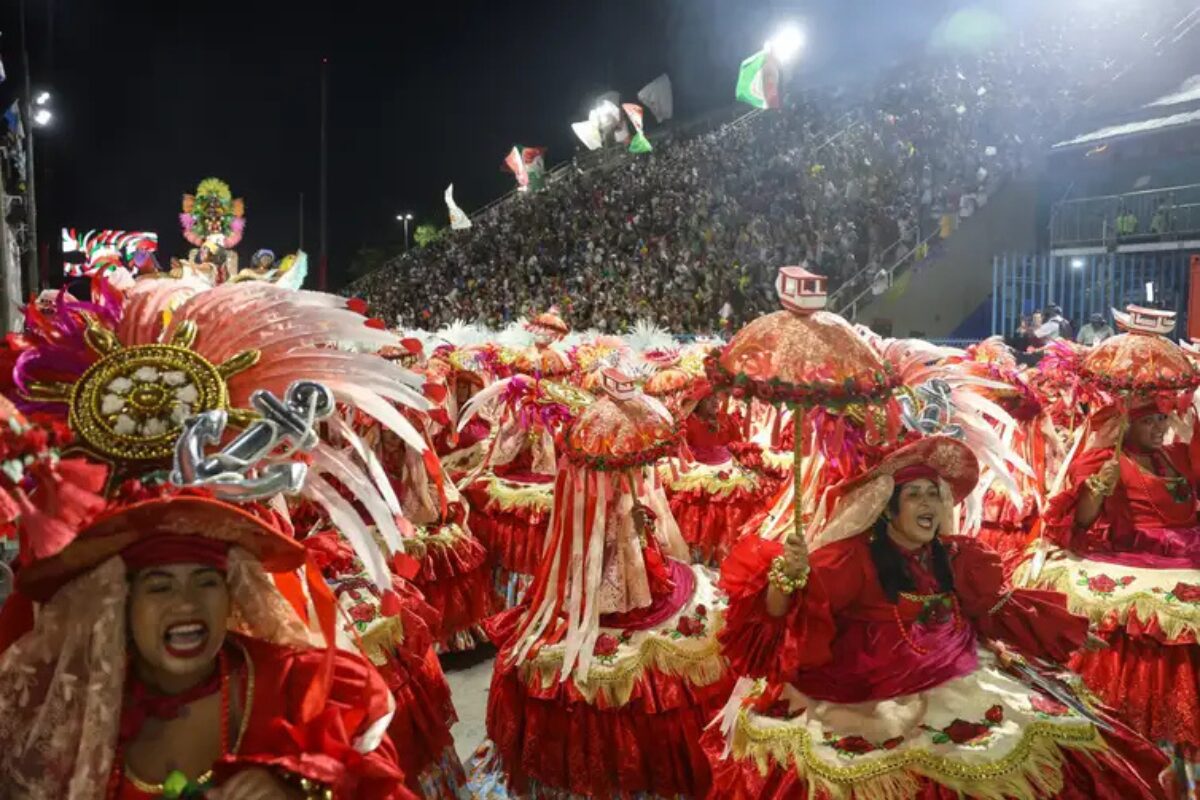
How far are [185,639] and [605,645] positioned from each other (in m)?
2.56

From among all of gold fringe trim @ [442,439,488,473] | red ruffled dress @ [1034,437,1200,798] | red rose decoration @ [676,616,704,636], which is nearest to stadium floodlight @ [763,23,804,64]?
gold fringe trim @ [442,439,488,473]

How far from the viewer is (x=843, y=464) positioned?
12.3 feet

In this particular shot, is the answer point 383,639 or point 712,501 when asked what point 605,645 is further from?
point 712,501

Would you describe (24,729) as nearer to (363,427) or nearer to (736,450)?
(363,427)

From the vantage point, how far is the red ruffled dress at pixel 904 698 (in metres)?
2.81

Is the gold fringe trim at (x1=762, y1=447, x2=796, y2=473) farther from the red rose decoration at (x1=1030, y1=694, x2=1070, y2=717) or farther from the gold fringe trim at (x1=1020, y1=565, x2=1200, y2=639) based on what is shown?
the red rose decoration at (x1=1030, y1=694, x2=1070, y2=717)

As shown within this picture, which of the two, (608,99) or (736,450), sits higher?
(608,99)

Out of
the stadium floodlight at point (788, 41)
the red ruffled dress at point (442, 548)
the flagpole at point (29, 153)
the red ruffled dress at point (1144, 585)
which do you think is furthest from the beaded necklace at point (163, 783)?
the stadium floodlight at point (788, 41)

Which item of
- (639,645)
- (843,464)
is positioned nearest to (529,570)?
(639,645)

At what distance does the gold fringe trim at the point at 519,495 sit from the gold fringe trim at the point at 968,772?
13.8 feet

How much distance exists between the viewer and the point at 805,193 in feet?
57.9

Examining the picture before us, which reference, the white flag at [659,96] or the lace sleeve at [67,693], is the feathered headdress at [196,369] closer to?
the lace sleeve at [67,693]

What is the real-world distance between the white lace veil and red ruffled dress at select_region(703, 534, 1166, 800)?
6.18 ft

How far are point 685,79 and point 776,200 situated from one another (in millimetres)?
14687
